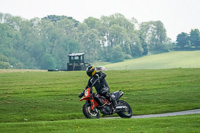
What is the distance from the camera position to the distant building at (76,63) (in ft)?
351

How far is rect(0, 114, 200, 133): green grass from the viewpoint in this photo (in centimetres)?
1612

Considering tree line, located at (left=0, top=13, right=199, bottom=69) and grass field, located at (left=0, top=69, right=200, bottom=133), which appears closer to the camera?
grass field, located at (left=0, top=69, right=200, bottom=133)

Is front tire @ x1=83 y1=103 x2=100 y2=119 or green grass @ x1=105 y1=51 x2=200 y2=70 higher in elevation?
front tire @ x1=83 y1=103 x2=100 y2=119

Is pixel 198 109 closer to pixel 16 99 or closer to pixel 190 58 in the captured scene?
pixel 16 99

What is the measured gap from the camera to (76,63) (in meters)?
110

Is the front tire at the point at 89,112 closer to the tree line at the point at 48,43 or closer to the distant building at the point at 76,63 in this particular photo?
the distant building at the point at 76,63

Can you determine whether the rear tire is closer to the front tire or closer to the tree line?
the front tire

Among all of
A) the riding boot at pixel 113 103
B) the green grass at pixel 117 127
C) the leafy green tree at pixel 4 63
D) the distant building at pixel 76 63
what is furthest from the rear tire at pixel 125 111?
the leafy green tree at pixel 4 63

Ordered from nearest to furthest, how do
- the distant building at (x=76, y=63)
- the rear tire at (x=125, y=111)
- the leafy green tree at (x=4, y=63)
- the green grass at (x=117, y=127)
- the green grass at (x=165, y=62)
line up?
the green grass at (x=117, y=127)
the rear tire at (x=125, y=111)
the distant building at (x=76, y=63)
the leafy green tree at (x=4, y=63)
the green grass at (x=165, y=62)

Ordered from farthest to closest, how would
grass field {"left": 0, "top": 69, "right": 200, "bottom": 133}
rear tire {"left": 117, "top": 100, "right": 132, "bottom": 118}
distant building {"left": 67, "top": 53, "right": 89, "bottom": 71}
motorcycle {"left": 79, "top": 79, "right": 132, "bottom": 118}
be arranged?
distant building {"left": 67, "top": 53, "right": 89, "bottom": 71} < rear tire {"left": 117, "top": 100, "right": 132, "bottom": 118} < motorcycle {"left": 79, "top": 79, "right": 132, "bottom": 118} < grass field {"left": 0, "top": 69, "right": 200, "bottom": 133}

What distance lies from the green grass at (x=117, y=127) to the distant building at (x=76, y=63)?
8814 cm

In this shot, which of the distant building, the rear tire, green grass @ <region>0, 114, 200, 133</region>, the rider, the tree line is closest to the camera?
green grass @ <region>0, 114, 200, 133</region>

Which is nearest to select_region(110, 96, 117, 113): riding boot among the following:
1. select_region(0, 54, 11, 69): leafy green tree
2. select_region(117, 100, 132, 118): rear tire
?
select_region(117, 100, 132, 118): rear tire

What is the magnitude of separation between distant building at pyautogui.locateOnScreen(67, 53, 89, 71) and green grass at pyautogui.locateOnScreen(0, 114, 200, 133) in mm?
88139
